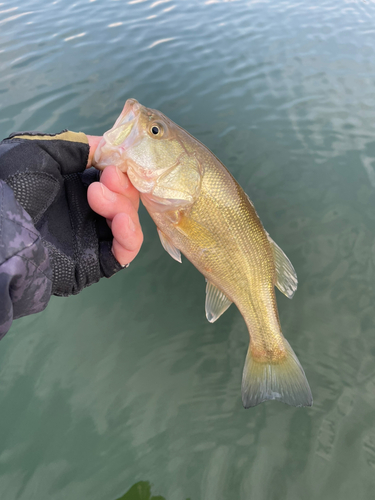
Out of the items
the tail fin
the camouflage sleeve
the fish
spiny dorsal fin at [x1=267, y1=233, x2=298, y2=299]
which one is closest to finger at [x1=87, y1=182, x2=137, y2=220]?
the fish

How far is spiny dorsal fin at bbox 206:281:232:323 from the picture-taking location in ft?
8.01

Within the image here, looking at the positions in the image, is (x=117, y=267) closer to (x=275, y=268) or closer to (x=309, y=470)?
(x=275, y=268)

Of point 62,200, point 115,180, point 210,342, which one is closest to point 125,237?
point 115,180

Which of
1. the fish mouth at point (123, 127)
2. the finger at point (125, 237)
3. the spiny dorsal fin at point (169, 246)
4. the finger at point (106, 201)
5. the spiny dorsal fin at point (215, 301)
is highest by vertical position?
the fish mouth at point (123, 127)

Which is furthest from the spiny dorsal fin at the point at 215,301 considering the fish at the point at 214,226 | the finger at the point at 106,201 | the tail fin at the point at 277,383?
the finger at the point at 106,201

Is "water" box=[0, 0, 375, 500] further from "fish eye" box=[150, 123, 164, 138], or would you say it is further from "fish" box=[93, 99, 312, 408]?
"fish eye" box=[150, 123, 164, 138]

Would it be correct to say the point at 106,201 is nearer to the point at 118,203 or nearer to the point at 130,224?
the point at 118,203

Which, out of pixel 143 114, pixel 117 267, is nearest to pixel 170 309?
pixel 117 267

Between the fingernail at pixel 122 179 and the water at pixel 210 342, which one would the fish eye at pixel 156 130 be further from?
the water at pixel 210 342

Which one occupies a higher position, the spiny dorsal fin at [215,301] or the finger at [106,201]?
the finger at [106,201]

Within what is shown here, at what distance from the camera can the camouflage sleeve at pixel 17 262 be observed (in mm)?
1549

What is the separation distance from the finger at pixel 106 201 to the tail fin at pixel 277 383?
4.69 feet

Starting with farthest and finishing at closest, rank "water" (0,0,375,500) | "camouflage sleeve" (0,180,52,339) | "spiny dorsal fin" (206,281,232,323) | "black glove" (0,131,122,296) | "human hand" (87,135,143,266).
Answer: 1. "water" (0,0,375,500)
2. "spiny dorsal fin" (206,281,232,323)
3. "human hand" (87,135,143,266)
4. "black glove" (0,131,122,296)
5. "camouflage sleeve" (0,180,52,339)

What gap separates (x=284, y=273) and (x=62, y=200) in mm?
1585
